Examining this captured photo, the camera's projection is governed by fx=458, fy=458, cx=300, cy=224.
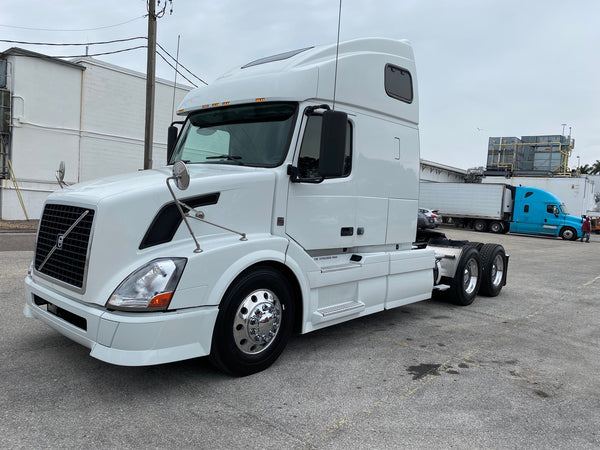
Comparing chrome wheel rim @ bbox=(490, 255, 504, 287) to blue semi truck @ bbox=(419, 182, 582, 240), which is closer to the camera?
chrome wheel rim @ bbox=(490, 255, 504, 287)

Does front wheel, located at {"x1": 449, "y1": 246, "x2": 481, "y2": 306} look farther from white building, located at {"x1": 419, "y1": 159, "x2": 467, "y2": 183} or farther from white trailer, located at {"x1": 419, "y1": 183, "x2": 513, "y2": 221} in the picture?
white building, located at {"x1": 419, "y1": 159, "x2": 467, "y2": 183}

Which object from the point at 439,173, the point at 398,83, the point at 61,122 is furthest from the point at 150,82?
the point at 439,173

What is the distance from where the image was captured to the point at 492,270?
8.08 metres

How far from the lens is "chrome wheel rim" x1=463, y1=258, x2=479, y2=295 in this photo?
24.6 ft

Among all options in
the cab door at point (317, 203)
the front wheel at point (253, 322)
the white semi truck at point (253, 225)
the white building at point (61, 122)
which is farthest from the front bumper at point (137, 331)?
the white building at point (61, 122)

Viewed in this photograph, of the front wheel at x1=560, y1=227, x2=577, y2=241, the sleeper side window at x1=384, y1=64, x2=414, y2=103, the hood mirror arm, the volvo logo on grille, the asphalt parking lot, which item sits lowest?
the asphalt parking lot

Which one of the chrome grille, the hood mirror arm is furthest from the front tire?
the chrome grille

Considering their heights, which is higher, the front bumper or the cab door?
the cab door

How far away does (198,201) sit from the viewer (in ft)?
12.1

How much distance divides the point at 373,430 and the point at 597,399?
221 cm

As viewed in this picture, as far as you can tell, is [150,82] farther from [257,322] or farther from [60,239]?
[257,322]

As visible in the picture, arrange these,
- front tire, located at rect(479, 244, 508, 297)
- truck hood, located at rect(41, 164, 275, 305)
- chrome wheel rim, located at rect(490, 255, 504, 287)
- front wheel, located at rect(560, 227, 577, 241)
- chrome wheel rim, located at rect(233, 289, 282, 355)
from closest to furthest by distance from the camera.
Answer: truck hood, located at rect(41, 164, 275, 305), chrome wheel rim, located at rect(233, 289, 282, 355), front tire, located at rect(479, 244, 508, 297), chrome wheel rim, located at rect(490, 255, 504, 287), front wheel, located at rect(560, 227, 577, 241)

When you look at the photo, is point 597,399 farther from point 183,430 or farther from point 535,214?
point 535,214

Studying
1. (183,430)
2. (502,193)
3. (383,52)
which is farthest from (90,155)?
(502,193)
